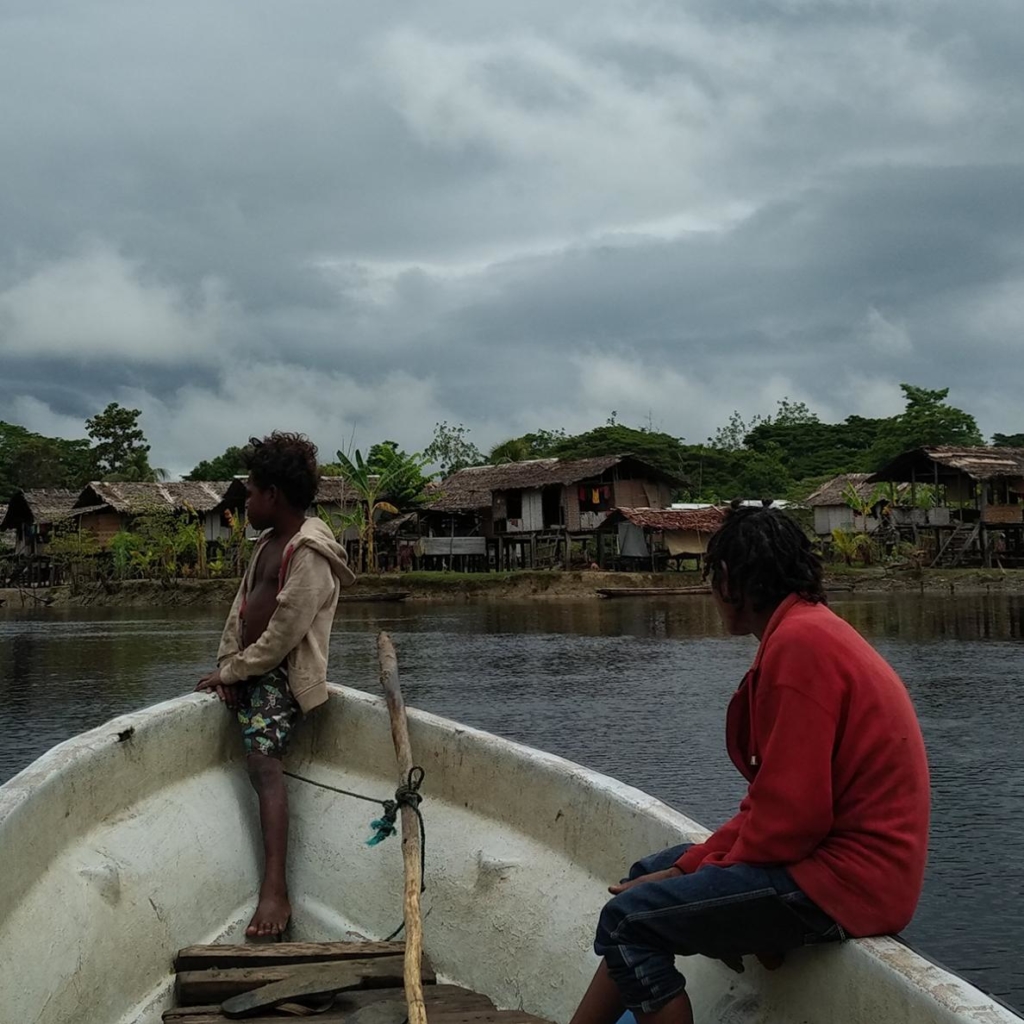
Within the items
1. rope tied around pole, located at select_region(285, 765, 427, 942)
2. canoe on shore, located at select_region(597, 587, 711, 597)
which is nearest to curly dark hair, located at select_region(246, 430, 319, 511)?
rope tied around pole, located at select_region(285, 765, 427, 942)

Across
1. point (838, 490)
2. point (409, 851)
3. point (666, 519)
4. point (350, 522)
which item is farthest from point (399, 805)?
point (838, 490)

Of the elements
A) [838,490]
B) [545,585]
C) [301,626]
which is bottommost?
[545,585]

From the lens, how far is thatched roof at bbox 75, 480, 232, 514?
4294cm

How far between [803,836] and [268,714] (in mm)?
2332

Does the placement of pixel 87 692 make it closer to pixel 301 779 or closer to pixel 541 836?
pixel 301 779

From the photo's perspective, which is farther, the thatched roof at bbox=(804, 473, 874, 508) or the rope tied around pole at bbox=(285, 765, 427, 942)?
the thatched roof at bbox=(804, 473, 874, 508)

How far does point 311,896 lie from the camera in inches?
152

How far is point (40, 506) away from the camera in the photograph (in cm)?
4622

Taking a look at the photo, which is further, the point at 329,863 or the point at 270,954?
the point at 329,863

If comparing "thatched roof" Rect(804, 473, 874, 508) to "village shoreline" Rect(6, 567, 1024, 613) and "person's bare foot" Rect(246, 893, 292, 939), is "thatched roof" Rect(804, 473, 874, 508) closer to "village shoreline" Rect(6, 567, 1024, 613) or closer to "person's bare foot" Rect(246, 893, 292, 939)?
"village shoreline" Rect(6, 567, 1024, 613)

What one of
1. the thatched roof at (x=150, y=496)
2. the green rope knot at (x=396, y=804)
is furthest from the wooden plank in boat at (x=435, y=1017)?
the thatched roof at (x=150, y=496)

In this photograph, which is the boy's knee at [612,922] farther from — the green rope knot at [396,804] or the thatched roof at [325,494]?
the thatched roof at [325,494]

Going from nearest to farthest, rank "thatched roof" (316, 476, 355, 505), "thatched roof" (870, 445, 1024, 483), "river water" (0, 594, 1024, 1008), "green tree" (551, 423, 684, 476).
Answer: "river water" (0, 594, 1024, 1008)
"thatched roof" (870, 445, 1024, 483)
"thatched roof" (316, 476, 355, 505)
"green tree" (551, 423, 684, 476)

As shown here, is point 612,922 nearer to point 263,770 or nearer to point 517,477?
point 263,770
